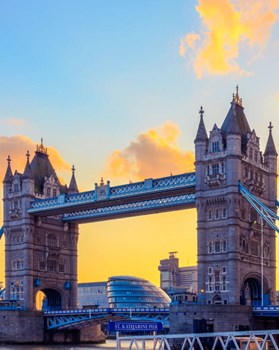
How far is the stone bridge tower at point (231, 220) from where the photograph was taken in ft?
319

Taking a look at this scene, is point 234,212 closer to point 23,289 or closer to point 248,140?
point 248,140

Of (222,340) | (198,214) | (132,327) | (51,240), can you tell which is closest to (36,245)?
(51,240)

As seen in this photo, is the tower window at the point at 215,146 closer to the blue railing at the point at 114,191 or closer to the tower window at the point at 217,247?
the blue railing at the point at 114,191

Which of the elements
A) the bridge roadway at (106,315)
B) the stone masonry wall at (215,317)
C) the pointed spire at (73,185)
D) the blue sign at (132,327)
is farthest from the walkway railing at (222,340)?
the pointed spire at (73,185)

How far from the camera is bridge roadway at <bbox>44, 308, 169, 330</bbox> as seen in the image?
100938 mm

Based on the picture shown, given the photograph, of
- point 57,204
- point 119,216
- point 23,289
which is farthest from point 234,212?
point 23,289

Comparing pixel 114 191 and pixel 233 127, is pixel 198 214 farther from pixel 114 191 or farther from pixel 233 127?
pixel 114 191

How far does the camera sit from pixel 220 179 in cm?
9912

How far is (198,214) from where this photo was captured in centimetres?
10138

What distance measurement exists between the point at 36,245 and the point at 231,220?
41832 mm

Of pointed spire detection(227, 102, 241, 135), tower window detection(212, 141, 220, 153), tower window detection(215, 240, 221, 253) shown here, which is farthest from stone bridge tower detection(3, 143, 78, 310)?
pointed spire detection(227, 102, 241, 135)

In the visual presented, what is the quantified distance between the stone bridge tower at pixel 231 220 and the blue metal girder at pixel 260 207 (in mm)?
1093

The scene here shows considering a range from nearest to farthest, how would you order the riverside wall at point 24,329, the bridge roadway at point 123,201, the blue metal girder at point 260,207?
the blue metal girder at point 260,207 → the bridge roadway at point 123,201 → the riverside wall at point 24,329

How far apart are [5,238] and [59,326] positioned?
67.3 feet
